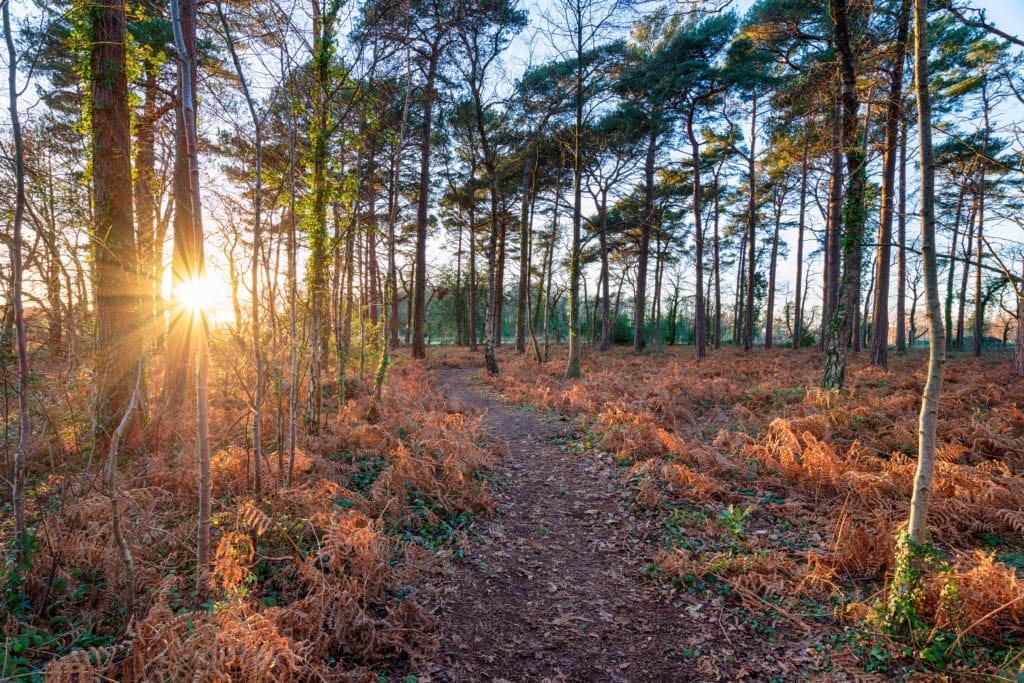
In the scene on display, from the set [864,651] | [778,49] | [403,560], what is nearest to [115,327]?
[403,560]

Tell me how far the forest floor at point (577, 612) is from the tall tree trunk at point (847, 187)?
21.6 feet

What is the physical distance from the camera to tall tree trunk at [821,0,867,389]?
7.81 m

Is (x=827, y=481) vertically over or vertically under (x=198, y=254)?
under

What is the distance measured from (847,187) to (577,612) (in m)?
9.21

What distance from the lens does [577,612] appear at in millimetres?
3377

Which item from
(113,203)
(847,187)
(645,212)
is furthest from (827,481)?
(645,212)

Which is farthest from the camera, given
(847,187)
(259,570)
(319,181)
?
(847,187)

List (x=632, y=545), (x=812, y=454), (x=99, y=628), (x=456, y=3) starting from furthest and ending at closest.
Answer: (x=456, y=3)
(x=812, y=454)
(x=632, y=545)
(x=99, y=628)

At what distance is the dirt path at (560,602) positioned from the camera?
2.85 metres

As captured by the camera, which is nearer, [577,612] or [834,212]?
[577,612]

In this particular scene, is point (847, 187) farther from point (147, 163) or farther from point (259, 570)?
point (147, 163)

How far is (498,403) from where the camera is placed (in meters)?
10.5

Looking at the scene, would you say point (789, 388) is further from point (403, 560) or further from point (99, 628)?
point (99, 628)

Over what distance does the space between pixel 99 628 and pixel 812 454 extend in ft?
22.9
